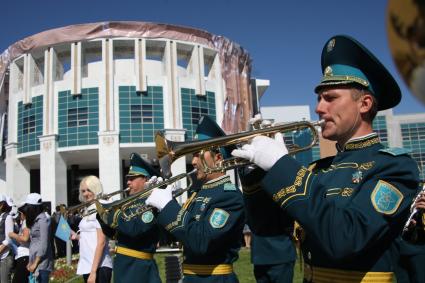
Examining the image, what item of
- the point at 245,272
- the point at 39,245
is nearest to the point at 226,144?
the point at 39,245

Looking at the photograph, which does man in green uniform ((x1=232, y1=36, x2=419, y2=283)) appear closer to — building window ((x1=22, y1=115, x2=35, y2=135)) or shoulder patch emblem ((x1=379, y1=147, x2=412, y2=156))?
shoulder patch emblem ((x1=379, y1=147, x2=412, y2=156))

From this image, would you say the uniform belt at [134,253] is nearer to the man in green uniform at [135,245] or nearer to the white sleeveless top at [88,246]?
the man in green uniform at [135,245]

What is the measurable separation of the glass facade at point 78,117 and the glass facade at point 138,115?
223cm

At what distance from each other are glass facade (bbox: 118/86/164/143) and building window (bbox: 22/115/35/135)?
818 cm

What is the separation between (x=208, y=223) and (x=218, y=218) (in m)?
0.10

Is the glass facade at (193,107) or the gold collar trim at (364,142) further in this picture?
the glass facade at (193,107)

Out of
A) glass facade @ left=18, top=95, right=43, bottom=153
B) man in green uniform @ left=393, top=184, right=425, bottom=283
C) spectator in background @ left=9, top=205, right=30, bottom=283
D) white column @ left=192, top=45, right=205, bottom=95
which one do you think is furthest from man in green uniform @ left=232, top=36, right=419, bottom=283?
glass facade @ left=18, top=95, right=43, bottom=153

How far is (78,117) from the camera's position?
35.8m

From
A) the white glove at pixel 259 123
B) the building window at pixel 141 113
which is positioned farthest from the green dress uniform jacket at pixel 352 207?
the building window at pixel 141 113

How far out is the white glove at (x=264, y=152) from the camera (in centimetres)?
195

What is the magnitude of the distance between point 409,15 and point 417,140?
220ft

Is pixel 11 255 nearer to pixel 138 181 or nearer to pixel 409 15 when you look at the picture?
pixel 138 181

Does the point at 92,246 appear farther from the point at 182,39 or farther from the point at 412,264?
the point at 182,39

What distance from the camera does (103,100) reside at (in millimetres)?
35531
